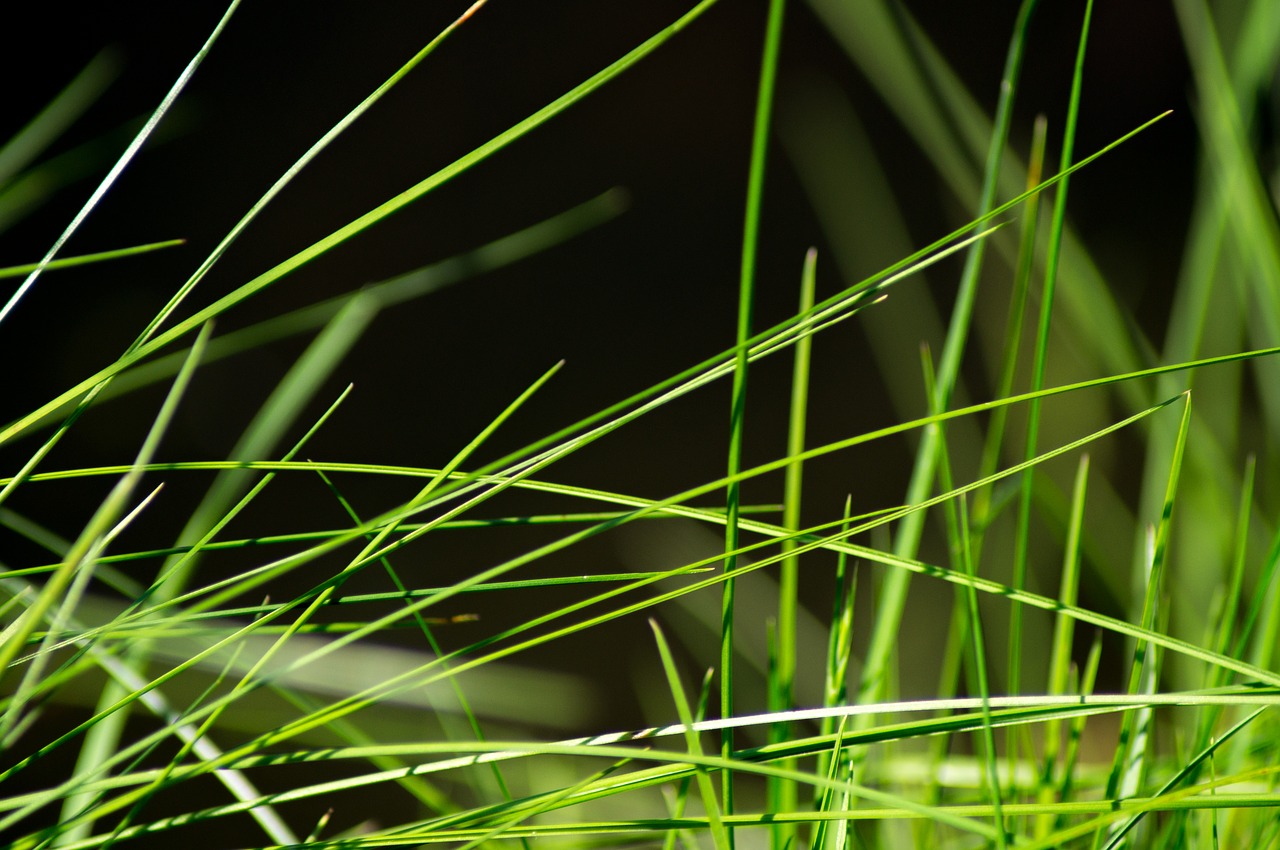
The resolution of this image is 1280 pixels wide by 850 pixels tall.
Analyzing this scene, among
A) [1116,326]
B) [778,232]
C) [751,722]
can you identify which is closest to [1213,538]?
[1116,326]

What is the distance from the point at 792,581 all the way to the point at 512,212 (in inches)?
22.7

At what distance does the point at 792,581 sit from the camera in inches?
8.8

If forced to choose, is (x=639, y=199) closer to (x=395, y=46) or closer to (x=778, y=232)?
(x=778, y=232)

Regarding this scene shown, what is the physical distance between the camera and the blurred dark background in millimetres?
678

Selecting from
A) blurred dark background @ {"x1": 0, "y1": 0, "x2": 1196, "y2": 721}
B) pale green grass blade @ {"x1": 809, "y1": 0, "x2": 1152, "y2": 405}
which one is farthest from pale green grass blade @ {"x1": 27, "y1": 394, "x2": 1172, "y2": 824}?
blurred dark background @ {"x1": 0, "y1": 0, "x2": 1196, "y2": 721}

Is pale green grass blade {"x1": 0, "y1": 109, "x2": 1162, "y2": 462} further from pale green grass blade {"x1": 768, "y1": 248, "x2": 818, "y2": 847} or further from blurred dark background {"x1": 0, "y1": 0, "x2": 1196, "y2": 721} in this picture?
blurred dark background {"x1": 0, "y1": 0, "x2": 1196, "y2": 721}

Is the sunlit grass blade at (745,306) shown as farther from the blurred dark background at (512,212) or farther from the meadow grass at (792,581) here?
the blurred dark background at (512,212)

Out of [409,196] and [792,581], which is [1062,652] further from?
[409,196]

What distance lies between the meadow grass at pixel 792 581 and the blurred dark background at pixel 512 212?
30 millimetres

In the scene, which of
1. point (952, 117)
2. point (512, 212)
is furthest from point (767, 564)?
point (512, 212)

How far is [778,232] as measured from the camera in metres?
0.77

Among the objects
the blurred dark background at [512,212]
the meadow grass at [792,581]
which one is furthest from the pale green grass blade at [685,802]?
the blurred dark background at [512,212]

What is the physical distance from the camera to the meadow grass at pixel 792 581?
0.55 feet

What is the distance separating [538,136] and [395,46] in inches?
5.0
